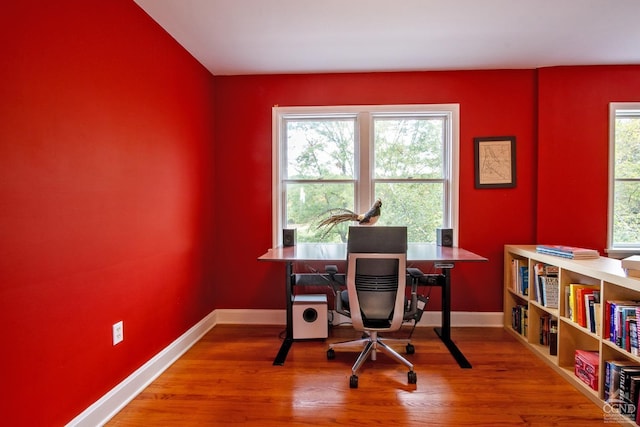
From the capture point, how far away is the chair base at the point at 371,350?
2156 mm

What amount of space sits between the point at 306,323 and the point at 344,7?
8.06 feet

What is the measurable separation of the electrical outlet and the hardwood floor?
0.41 metres

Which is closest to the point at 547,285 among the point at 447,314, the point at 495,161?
the point at 447,314

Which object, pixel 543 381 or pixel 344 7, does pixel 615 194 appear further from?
pixel 344 7

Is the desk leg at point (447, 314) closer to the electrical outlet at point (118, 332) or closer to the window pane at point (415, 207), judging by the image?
the window pane at point (415, 207)

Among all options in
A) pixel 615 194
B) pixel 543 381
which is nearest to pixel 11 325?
pixel 543 381

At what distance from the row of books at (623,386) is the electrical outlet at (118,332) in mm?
2896

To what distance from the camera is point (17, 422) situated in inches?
53.0

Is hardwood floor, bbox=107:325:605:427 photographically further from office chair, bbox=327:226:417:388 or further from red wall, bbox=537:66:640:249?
red wall, bbox=537:66:640:249

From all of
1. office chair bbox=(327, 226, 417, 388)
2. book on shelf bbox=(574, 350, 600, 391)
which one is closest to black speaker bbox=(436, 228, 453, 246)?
office chair bbox=(327, 226, 417, 388)

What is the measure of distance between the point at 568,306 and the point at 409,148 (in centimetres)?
184

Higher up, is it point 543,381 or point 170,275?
point 170,275

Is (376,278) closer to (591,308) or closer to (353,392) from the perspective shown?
(353,392)

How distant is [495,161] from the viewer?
3125 mm
